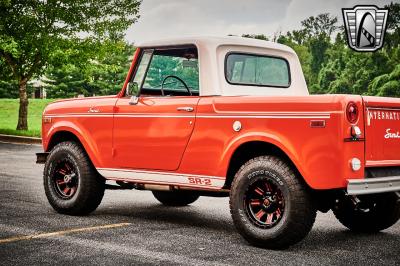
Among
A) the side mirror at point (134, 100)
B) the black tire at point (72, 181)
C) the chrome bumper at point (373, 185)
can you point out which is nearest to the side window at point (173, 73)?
the side mirror at point (134, 100)

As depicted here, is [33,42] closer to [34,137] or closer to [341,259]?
[34,137]

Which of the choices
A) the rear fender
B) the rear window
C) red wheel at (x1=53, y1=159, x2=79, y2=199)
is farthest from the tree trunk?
the rear fender

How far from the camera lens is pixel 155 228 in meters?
7.02

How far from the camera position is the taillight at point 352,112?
217 inches

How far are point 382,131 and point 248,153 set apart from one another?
1.24 m

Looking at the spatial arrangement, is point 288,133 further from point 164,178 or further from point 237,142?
point 164,178

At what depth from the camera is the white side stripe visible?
6.46m

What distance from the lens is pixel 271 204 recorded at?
5949 millimetres

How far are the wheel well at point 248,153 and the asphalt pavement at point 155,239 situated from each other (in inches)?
25.1

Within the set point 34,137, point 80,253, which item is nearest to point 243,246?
point 80,253

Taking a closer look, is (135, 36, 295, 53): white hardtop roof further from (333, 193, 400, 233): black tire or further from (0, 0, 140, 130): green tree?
(0, 0, 140, 130): green tree

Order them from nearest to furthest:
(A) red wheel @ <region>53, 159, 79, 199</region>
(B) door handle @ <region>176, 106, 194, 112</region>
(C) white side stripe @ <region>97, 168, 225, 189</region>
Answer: (C) white side stripe @ <region>97, 168, 225, 189</region>, (B) door handle @ <region>176, 106, 194, 112</region>, (A) red wheel @ <region>53, 159, 79, 199</region>

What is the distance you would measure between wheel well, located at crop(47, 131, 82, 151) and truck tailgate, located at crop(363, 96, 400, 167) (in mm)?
3638

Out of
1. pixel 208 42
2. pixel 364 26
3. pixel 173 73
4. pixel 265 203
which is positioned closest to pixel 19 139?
pixel 173 73
